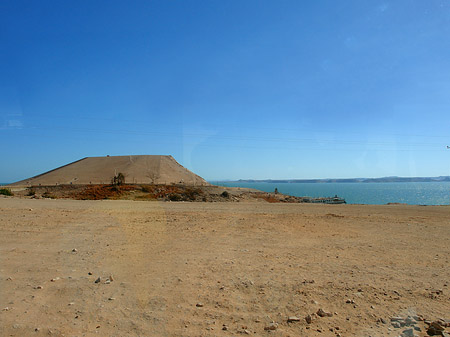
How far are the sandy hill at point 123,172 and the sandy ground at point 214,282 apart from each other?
2194 inches

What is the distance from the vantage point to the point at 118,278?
625cm

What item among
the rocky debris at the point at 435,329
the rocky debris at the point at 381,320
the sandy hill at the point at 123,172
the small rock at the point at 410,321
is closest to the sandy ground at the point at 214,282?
the rocky debris at the point at 381,320

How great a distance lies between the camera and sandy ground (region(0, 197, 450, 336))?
4527 millimetres

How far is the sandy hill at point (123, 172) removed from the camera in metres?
69.4

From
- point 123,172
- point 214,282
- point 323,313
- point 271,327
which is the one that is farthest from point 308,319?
point 123,172

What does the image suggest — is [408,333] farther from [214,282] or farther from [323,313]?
[214,282]

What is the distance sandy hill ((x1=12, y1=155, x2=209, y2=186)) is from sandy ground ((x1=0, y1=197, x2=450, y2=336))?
2194 inches

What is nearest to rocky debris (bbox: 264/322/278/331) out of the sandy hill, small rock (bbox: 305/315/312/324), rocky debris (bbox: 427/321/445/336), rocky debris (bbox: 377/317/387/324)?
small rock (bbox: 305/315/312/324)

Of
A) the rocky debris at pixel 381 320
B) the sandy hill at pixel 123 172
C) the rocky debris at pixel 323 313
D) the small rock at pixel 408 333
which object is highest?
the sandy hill at pixel 123 172

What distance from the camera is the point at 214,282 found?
6043 mm

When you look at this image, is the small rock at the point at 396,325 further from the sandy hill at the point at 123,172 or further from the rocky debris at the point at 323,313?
the sandy hill at the point at 123,172

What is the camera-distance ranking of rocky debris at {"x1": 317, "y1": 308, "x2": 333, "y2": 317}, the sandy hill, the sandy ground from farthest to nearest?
the sandy hill < rocky debris at {"x1": 317, "y1": 308, "x2": 333, "y2": 317} < the sandy ground

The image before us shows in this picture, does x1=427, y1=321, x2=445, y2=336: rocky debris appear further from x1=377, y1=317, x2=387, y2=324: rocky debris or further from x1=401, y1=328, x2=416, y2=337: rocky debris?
x1=377, y1=317, x2=387, y2=324: rocky debris

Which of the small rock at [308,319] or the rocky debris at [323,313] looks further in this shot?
the rocky debris at [323,313]
